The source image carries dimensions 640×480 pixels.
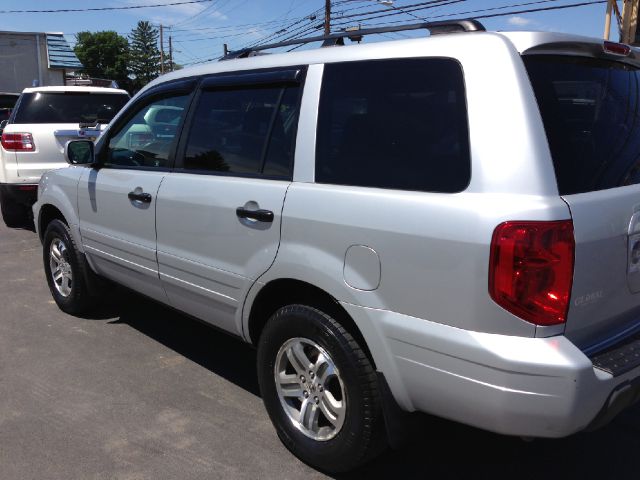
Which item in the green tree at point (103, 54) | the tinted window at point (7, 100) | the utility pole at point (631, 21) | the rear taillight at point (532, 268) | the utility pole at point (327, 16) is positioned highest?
the green tree at point (103, 54)

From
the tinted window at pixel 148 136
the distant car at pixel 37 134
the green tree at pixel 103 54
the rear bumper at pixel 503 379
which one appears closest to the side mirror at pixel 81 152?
the tinted window at pixel 148 136

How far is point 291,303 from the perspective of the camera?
116 inches

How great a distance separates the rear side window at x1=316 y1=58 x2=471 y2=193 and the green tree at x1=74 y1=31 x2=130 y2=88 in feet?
349

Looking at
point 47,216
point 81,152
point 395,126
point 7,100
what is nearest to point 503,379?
point 395,126

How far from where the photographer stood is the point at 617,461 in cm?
304

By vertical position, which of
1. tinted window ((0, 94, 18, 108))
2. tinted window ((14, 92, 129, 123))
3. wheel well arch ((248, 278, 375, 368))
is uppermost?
tinted window ((0, 94, 18, 108))

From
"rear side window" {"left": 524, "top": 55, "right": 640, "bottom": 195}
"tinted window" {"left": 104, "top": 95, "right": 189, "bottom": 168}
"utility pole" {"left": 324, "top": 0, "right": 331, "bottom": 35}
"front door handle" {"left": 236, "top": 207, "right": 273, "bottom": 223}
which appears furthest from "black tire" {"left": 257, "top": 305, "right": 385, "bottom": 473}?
"utility pole" {"left": 324, "top": 0, "right": 331, "bottom": 35}

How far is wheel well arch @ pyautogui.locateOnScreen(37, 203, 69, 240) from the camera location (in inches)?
199

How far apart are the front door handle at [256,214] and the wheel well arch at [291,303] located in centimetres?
30

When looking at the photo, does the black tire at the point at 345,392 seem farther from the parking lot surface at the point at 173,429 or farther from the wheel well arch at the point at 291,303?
the parking lot surface at the point at 173,429

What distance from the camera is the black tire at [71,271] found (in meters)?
4.71

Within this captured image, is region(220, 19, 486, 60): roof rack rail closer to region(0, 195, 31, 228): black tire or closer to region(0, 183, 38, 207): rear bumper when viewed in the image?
region(0, 183, 38, 207): rear bumper

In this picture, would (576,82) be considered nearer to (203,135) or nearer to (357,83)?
(357,83)

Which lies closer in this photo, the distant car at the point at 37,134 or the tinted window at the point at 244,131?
the tinted window at the point at 244,131
